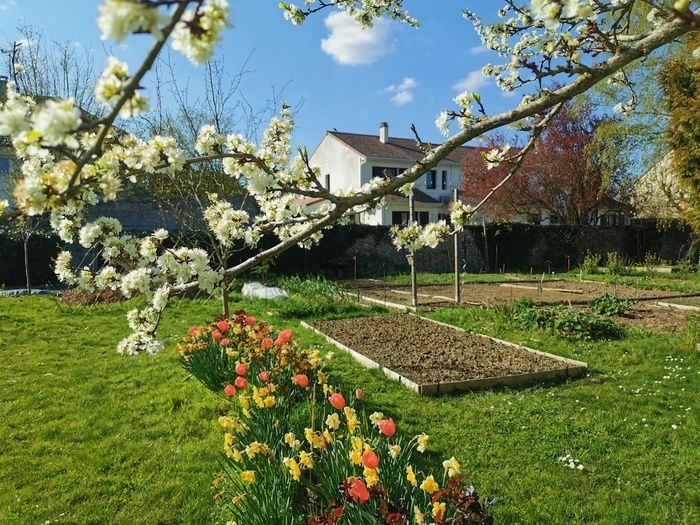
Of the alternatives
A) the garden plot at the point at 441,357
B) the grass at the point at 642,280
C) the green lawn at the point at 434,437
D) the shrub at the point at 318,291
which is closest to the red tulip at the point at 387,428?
the green lawn at the point at 434,437

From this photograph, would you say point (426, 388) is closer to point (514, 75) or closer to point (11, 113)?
point (514, 75)

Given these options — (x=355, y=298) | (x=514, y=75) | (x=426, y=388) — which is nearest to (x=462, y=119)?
(x=514, y=75)

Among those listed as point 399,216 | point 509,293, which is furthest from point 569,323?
point 399,216

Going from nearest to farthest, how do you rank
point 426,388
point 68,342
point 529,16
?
point 529,16 < point 426,388 < point 68,342

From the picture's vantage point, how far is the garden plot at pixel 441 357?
4.94 m

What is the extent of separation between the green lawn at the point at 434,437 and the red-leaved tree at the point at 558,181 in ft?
64.6

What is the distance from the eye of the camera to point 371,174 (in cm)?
3105

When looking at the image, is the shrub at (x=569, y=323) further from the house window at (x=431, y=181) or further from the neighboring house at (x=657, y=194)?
the house window at (x=431, y=181)

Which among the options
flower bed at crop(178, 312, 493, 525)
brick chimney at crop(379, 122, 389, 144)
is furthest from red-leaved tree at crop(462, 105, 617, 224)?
flower bed at crop(178, 312, 493, 525)

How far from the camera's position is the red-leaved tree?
2430cm

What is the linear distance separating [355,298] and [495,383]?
5549 mm

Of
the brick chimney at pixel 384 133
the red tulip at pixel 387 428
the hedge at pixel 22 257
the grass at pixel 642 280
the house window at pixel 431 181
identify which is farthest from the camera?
the brick chimney at pixel 384 133

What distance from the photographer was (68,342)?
23.9 ft

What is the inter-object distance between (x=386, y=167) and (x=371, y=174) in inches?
78.5
